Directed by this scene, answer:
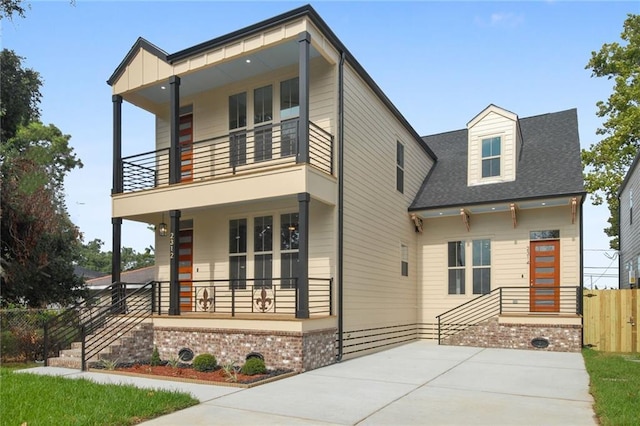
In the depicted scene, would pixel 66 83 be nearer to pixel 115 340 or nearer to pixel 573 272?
pixel 115 340

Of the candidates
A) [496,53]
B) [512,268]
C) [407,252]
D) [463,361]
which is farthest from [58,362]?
[496,53]

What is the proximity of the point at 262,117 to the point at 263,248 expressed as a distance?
3422 mm

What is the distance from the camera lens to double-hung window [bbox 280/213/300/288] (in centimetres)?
1201

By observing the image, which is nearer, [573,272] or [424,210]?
[573,272]

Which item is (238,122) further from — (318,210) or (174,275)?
(174,275)

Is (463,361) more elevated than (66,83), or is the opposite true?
(66,83)

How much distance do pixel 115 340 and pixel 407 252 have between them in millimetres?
9307

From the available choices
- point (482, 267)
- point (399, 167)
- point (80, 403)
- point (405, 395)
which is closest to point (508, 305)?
point (482, 267)

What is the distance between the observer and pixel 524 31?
12945 mm

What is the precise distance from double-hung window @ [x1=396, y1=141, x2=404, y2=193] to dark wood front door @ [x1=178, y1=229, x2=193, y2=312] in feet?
22.0

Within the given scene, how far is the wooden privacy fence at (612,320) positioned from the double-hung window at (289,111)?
30.9ft

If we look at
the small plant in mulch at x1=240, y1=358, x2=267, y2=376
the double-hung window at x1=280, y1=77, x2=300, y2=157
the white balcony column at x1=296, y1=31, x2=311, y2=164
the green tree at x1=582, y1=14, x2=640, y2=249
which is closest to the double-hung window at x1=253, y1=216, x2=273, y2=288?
the double-hung window at x1=280, y1=77, x2=300, y2=157

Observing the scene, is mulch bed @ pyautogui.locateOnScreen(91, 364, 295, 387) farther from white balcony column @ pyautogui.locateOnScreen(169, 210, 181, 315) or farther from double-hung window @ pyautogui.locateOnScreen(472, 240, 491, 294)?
double-hung window @ pyautogui.locateOnScreen(472, 240, 491, 294)

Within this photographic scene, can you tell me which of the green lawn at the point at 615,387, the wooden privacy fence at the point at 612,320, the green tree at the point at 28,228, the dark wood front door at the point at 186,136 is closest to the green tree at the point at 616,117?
the wooden privacy fence at the point at 612,320
